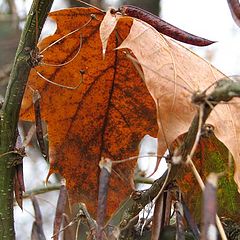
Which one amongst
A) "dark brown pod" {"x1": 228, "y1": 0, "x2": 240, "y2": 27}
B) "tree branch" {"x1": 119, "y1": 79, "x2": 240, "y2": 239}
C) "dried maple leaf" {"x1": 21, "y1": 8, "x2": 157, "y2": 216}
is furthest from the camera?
"dried maple leaf" {"x1": 21, "y1": 8, "x2": 157, "y2": 216}

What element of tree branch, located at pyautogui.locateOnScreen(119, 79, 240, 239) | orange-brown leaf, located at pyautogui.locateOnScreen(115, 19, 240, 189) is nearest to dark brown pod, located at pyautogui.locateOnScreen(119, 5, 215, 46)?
orange-brown leaf, located at pyautogui.locateOnScreen(115, 19, 240, 189)

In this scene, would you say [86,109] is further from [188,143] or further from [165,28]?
[188,143]

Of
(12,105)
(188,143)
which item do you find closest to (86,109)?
(12,105)

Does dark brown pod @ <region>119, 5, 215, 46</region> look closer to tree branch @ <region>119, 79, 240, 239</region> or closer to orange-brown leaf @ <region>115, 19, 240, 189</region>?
orange-brown leaf @ <region>115, 19, 240, 189</region>

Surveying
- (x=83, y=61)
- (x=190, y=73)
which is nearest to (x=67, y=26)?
(x=83, y=61)

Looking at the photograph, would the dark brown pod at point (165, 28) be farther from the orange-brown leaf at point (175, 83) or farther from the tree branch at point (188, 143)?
the tree branch at point (188, 143)

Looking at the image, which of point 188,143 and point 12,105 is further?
point 12,105
